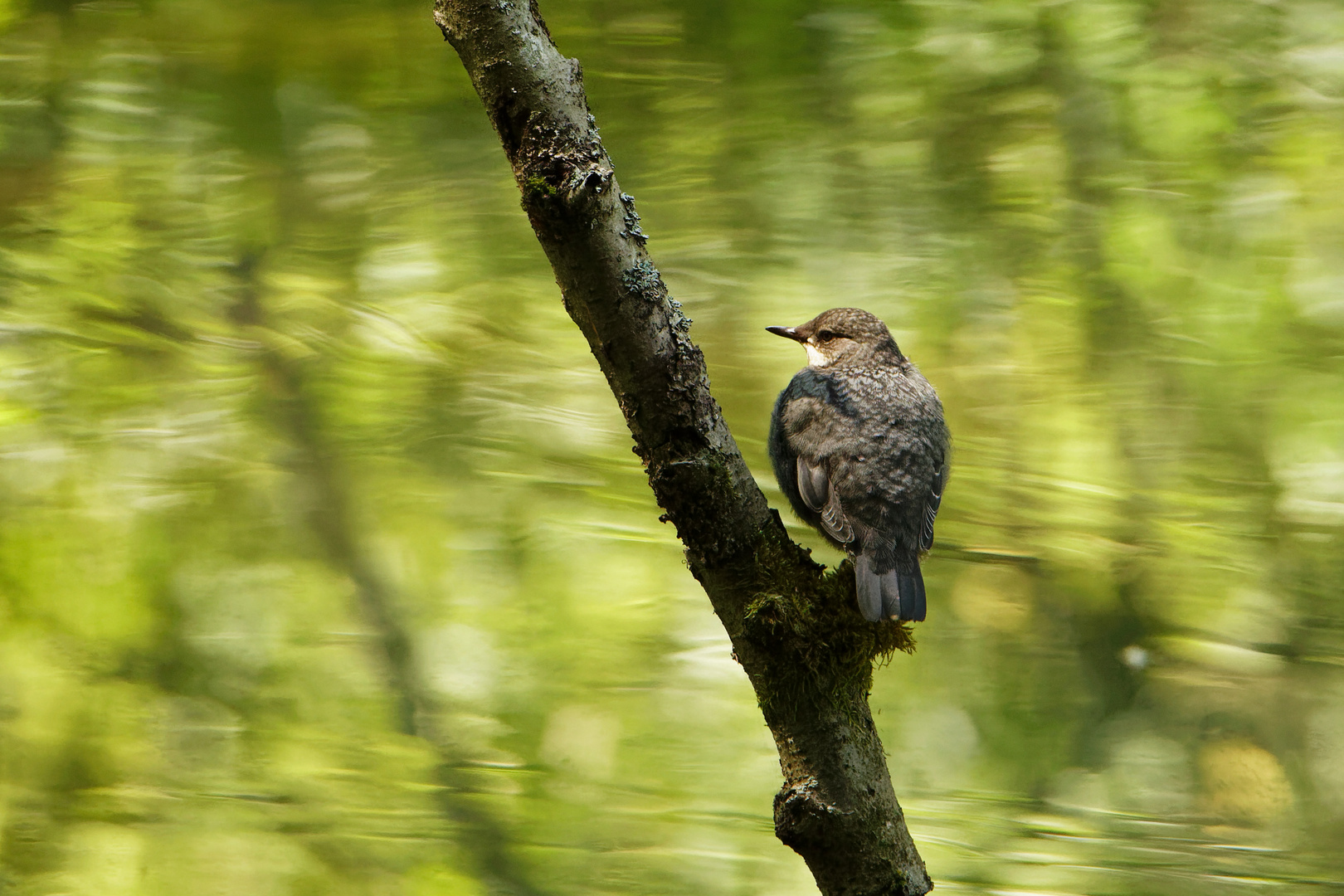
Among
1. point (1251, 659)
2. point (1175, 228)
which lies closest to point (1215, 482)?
point (1251, 659)

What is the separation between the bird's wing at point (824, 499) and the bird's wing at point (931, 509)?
0.21 metres

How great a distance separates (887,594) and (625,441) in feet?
6.75

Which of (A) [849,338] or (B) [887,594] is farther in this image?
(A) [849,338]

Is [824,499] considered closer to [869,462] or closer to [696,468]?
[869,462]

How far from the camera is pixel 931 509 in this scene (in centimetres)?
257

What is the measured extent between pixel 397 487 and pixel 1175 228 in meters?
3.26

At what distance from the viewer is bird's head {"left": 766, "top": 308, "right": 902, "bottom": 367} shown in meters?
3.00

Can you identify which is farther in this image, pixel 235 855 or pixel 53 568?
pixel 53 568

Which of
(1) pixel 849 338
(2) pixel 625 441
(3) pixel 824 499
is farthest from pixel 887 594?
(2) pixel 625 441

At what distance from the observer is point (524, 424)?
13.4 ft

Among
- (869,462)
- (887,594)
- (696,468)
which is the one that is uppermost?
(696,468)

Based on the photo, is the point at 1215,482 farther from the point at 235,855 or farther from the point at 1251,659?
the point at 235,855

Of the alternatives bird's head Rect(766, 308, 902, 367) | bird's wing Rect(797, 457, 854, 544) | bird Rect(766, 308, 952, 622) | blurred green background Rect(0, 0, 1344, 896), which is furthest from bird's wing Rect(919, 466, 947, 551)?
blurred green background Rect(0, 0, 1344, 896)

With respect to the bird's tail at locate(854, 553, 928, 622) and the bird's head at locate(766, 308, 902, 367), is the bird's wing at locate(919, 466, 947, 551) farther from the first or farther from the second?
the bird's head at locate(766, 308, 902, 367)
